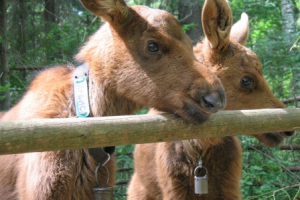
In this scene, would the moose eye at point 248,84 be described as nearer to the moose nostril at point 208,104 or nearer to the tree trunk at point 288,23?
the moose nostril at point 208,104

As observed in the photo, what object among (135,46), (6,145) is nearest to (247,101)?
(135,46)

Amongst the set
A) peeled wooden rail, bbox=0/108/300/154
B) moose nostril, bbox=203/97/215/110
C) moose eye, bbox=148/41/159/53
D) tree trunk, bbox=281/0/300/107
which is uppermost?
tree trunk, bbox=281/0/300/107

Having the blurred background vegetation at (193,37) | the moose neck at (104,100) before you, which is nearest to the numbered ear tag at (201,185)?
the moose neck at (104,100)

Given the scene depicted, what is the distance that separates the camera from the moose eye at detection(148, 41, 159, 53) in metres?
3.59

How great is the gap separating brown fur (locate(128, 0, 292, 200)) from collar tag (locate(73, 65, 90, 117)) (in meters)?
1.06

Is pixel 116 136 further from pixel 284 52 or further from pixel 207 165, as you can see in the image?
pixel 284 52

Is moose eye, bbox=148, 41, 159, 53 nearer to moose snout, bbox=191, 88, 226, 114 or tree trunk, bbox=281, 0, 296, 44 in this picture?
moose snout, bbox=191, 88, 226, 114

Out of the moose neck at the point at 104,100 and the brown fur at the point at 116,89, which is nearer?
the brown fur at the point at 116,89

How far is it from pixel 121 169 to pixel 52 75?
12.6 feet

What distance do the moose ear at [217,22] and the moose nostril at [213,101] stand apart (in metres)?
1.50

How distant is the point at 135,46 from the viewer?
12.0ft

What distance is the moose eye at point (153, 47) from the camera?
3.59 meters

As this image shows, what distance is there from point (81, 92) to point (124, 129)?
1.16 m

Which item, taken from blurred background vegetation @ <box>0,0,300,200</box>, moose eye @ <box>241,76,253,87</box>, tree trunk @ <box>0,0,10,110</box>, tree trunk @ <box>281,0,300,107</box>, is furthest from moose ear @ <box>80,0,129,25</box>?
tree trunk @ <box>281,0,300,107</box>
